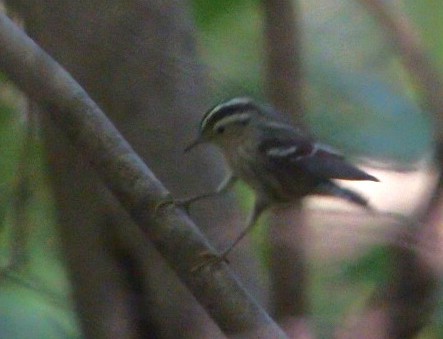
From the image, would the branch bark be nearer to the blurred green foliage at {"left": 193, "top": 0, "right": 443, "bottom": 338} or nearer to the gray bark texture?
the blurred green foliage at {"left": 193, "top": 0, "right": 443, "bottom": 338}

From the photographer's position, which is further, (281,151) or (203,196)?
(281,151)

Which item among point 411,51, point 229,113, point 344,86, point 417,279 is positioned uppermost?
point 229,113

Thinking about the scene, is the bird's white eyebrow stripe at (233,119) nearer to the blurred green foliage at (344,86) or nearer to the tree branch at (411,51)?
the blurred green foliage at (344,86)

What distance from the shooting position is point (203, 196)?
64.2 inches

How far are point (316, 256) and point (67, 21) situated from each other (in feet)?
1.99

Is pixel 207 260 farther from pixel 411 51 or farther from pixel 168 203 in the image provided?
pixel 411 51

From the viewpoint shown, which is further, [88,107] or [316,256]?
[316,256]

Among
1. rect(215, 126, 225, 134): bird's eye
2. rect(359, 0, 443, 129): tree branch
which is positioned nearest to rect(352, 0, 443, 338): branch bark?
rect(359, 0, 443, 129): tree branch

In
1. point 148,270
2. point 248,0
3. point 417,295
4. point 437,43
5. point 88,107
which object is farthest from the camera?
point 437,43

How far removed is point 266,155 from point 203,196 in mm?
231

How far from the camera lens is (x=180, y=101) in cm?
171

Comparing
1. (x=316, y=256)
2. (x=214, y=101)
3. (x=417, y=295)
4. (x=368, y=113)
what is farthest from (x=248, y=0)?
(x=417, y=295)

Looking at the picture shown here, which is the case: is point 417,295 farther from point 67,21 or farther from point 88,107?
point 67,21

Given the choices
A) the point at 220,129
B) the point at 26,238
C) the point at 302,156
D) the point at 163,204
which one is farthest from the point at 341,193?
the point at 26,238
